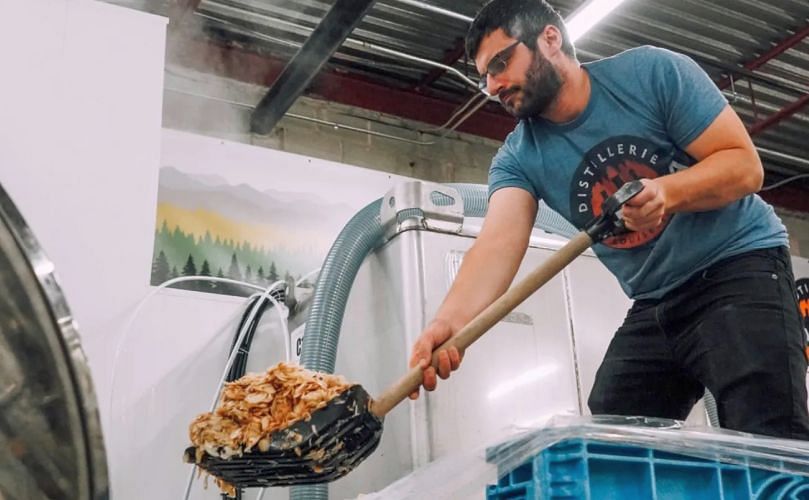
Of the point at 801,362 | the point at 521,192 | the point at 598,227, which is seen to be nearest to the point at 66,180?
the point at 521,192

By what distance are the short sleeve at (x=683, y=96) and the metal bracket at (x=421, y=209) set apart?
539 millimetres

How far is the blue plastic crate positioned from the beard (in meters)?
0.82

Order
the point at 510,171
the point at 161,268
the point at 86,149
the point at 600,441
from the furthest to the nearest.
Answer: the point at 161,268, the point at 86,149, the point at 510,171, the point at 600,441

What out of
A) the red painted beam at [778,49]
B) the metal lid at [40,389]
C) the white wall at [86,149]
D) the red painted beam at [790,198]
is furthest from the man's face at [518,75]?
the red painted beam at [790,198]

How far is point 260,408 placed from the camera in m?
1.32

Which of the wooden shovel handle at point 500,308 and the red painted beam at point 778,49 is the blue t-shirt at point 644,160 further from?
the red painted beam at point 778,49

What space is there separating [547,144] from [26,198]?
1243mm

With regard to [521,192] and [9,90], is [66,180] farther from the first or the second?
[521,192]

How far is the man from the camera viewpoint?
1.35m

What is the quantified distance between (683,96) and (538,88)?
11.0 inches

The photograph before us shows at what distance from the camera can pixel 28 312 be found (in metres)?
0.66

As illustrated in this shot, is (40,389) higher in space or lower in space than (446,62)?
lower

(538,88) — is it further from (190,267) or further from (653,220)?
(190,267)

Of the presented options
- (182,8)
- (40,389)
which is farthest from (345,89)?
(40,389)
